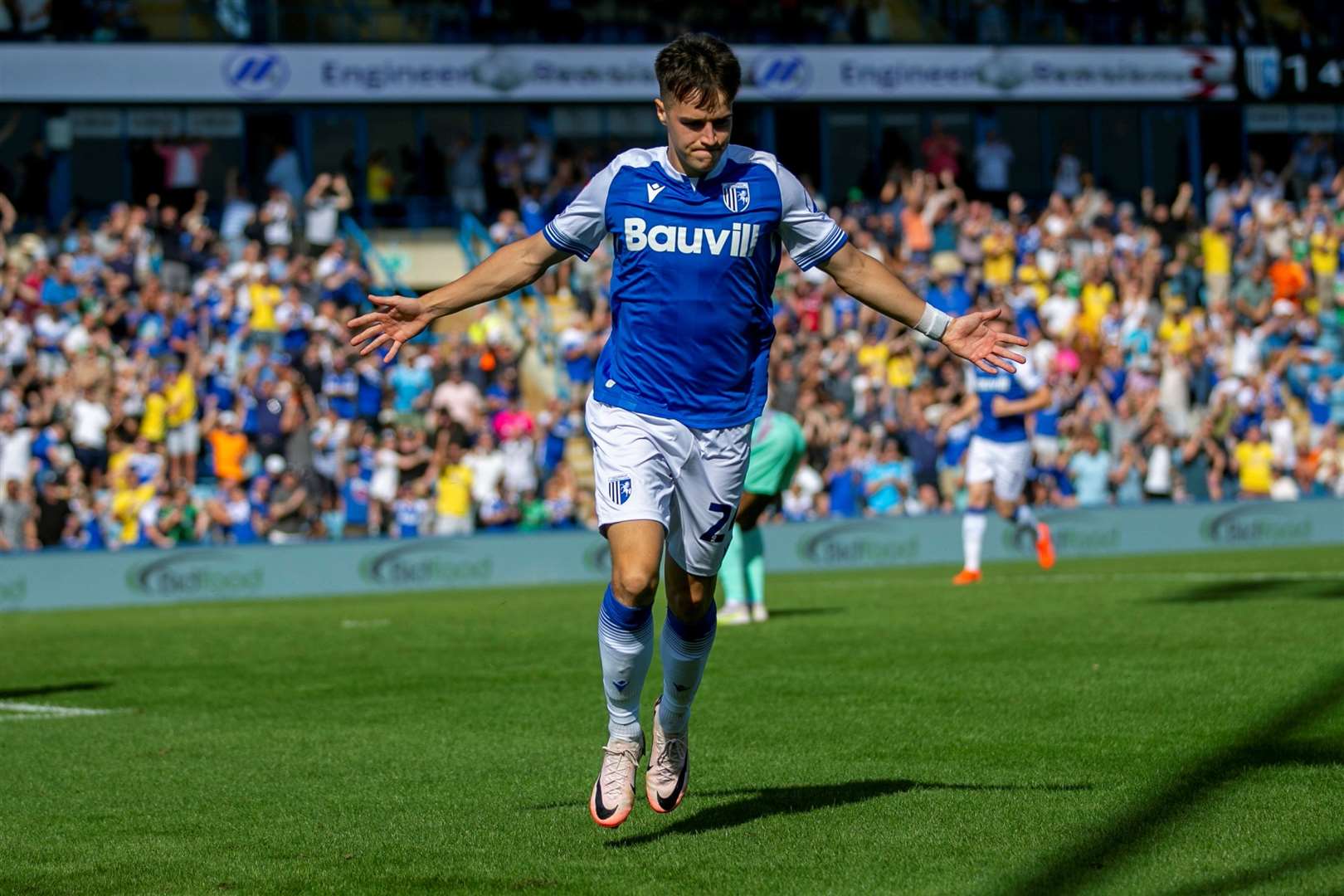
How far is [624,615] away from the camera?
6.38 meters

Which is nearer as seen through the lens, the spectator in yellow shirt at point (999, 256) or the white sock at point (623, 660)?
the white sock at point (623, 660)

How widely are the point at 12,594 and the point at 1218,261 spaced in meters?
20.9

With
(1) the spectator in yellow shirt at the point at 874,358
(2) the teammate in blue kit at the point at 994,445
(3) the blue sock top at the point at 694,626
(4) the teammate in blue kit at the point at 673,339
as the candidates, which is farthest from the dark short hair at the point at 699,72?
(1) the spectator in yellow shirt at the point at 874,358

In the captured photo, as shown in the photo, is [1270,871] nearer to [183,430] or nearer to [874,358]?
[183,430]

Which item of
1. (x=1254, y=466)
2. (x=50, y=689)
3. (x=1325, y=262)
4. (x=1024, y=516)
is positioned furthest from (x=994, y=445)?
(x=1325, y=262)

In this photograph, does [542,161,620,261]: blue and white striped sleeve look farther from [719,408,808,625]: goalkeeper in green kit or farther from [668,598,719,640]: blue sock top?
[719,408,808,625]: goalkeeper in green kit

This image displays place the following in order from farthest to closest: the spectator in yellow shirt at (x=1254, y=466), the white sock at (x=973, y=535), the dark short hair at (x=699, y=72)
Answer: the spectator in yellow shirt at (x=1254, y=466) < the white sock at (x=973, y=535) < the dark short hair at (x=699, y=72)

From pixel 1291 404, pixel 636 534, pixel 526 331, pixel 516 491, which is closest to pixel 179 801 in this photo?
pixel 636 534

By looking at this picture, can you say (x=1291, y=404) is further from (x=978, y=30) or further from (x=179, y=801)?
(x=179, y=801)

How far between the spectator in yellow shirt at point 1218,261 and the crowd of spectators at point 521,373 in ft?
0.19

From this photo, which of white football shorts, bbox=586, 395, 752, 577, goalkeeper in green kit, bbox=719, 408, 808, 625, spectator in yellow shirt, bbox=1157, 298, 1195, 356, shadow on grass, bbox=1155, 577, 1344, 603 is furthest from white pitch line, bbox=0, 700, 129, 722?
spectator in yellow shirt, bbox=1157, 298, 1195, 356

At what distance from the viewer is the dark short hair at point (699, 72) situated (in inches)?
242

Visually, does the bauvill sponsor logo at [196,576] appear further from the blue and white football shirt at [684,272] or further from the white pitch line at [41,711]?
the blue and white football shirt at [684,272]

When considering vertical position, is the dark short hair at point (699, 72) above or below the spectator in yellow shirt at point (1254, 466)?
above
